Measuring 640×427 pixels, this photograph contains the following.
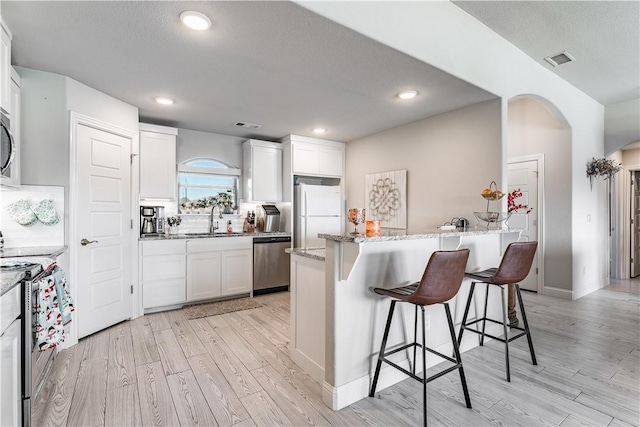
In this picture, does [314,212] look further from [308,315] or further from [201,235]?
[308,315]

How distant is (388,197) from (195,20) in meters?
3.22

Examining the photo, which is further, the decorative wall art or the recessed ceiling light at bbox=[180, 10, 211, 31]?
the decorative wall art

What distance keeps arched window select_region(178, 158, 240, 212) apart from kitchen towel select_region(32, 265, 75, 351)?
2691mm

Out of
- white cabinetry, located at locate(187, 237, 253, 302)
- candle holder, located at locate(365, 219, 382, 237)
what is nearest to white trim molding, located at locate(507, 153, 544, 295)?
candle holder, located at locate(365, 219, 382, 237)

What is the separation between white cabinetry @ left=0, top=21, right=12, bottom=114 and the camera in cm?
200

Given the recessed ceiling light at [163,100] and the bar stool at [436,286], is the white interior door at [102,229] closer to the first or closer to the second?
the recessed ceiling light at [163,100]

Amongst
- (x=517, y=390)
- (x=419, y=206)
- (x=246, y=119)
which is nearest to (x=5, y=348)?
(x=517, y=390)

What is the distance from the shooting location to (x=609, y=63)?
352 cm

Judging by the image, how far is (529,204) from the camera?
4680mm

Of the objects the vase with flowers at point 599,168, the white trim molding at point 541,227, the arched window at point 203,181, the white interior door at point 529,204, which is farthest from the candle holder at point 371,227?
the vase with flowers at point 599,168

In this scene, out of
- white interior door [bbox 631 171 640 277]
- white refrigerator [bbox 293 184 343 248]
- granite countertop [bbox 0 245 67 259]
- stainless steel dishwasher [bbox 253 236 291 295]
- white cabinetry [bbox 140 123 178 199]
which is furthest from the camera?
white interior door [bbox 631 171 640 277]

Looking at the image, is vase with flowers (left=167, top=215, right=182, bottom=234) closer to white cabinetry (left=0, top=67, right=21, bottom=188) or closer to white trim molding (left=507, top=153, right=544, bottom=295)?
white cabinetry (left=0, top=67, right=21, bottom=188)

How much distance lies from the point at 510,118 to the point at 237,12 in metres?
4.60

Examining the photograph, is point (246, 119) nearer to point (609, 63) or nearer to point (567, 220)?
point (609, 63)
